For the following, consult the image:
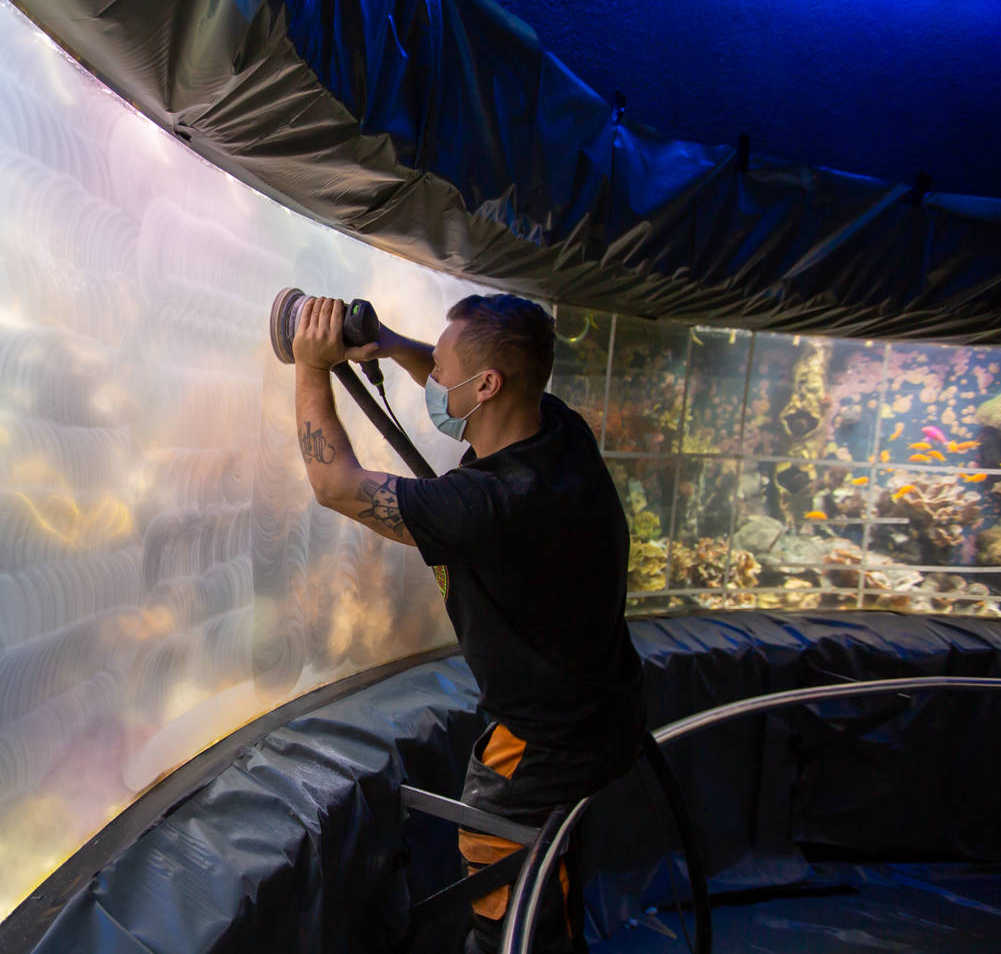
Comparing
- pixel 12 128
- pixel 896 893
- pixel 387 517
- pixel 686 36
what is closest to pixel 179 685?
pixel 387 517

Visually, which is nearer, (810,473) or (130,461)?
(130,461)

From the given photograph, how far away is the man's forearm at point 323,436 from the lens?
1107mm

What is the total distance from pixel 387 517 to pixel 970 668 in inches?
106

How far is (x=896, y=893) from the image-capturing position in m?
2.71

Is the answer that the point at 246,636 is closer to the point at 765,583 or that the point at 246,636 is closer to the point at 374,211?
the point at 374,211

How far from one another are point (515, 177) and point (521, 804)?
125 centimetres

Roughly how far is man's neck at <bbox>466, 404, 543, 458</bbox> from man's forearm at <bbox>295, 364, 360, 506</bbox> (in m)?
0.25

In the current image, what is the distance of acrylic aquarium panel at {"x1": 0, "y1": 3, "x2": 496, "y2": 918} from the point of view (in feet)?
2.92

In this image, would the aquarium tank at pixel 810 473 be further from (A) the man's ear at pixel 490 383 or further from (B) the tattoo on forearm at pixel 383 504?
(B) the tattoo on forearm at pixel 383 504

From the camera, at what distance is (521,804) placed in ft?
4.27

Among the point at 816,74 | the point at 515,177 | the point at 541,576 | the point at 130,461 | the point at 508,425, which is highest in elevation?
the point at 816,74

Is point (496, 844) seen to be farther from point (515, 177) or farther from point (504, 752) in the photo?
point (515, 177)

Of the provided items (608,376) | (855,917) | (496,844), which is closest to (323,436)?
(496,844)

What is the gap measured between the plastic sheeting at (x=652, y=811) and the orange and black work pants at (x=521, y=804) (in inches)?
8.4
